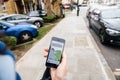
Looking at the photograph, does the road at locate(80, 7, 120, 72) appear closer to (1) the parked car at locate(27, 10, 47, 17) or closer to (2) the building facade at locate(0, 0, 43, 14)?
(1) the parked car at locate(27, 10, 47, 17)

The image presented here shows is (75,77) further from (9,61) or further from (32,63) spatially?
(9,61)

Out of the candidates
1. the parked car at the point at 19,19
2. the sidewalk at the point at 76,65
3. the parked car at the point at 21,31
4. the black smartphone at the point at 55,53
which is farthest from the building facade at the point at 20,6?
the black smartphone at the point at 55,53

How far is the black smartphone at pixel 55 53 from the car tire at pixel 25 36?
33.3 ft

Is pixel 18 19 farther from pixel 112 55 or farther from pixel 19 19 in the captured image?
pixel 112 55

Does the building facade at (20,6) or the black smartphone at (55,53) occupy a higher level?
the black smartphone at (55,53)

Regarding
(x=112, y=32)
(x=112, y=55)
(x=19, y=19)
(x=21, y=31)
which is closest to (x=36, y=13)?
(x=19, y=19)

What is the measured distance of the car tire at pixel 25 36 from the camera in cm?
1178

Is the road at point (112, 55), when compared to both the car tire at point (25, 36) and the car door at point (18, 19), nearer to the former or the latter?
the car tire at point (25, 36)

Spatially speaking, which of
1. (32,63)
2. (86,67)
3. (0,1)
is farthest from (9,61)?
(32,63)

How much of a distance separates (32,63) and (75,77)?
6.63ft

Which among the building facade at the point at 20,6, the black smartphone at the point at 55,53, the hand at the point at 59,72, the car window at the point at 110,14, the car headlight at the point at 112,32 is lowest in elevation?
the building facade at the point at 20,6

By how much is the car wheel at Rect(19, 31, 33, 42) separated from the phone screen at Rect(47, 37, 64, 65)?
1020 centimetres

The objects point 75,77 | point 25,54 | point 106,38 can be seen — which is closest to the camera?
point 75,77

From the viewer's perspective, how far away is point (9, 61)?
3.58 ft
